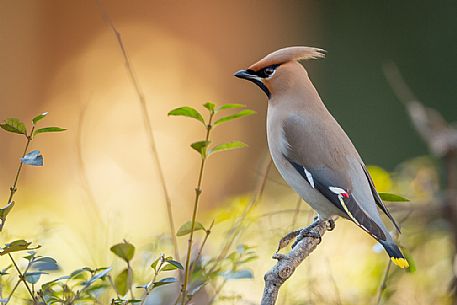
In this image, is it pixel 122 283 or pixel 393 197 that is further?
pixel 393 197

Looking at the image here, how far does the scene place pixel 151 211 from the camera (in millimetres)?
3414

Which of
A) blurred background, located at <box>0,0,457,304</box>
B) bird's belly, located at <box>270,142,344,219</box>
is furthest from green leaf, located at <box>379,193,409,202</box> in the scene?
blurred background, located at <box>0,0,457,304</box>

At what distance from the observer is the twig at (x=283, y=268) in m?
1.34

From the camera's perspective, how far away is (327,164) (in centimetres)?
196

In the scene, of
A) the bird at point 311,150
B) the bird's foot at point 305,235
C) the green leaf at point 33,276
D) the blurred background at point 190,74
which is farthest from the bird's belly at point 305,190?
the blurred background at point 190,74

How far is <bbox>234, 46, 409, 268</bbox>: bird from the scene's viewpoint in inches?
75.9

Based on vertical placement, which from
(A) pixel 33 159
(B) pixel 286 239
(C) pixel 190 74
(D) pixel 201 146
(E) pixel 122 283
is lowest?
(C) pixel 190 74

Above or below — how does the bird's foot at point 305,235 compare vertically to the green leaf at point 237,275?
below

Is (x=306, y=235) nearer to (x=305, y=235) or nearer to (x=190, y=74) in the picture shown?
(x=305, y=235)

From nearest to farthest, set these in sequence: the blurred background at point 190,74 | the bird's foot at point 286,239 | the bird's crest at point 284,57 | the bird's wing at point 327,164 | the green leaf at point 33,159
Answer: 1. the green leaf at point 33,159
2. the bird's foot at point 286,239
3. the bird's wing at point 327,164
4. the bird's crest at point 284,57
5. the blurred background at point 190,74

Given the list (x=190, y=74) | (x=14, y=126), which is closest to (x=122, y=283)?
(x=14, y=126)

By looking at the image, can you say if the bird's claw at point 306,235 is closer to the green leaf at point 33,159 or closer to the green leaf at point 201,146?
the green leaf at point 201,146

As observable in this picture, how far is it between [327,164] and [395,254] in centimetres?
36

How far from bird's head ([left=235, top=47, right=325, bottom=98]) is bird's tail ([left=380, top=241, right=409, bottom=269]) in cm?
52
